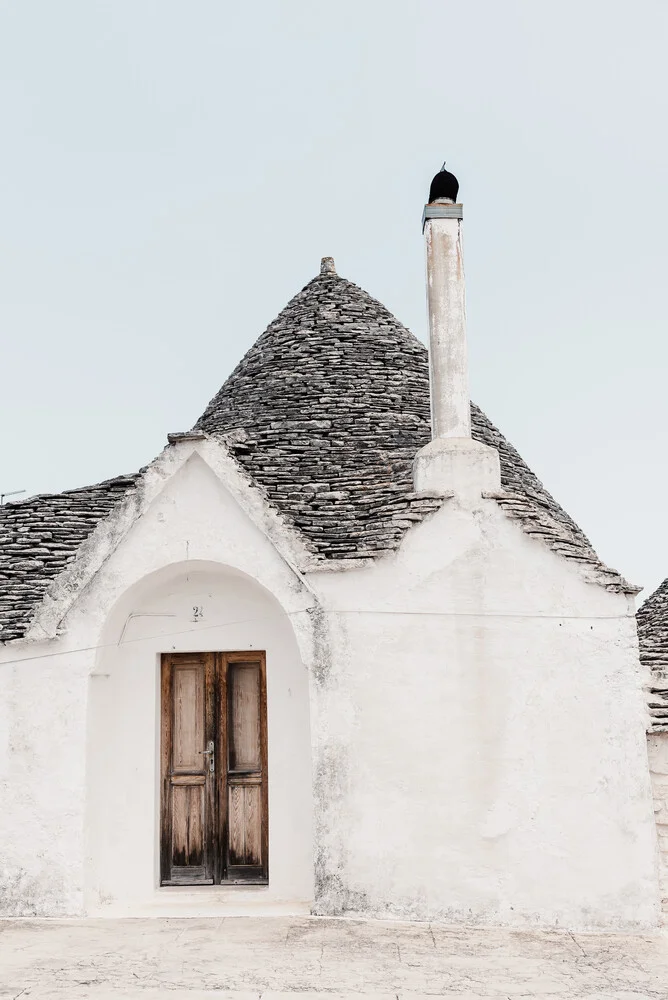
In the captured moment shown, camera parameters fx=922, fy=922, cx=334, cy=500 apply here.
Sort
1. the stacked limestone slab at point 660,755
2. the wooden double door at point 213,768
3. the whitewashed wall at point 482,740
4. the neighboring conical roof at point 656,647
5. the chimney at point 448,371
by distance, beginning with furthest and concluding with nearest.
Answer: the wooden double door at point 213,768 < the chimney at point 448,371 < the neighboring conical roof at point 656,647 < the stacked limestone slab at point 660,755 < the whitewashed wall at point 482,740

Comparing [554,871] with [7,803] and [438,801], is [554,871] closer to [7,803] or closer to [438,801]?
[438,801]

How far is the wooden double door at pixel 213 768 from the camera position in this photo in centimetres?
867

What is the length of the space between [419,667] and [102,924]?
3387 millimetres

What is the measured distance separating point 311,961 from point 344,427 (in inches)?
Answer: 225

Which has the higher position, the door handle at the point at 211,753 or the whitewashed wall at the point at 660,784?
the door handle at the point at 211,753

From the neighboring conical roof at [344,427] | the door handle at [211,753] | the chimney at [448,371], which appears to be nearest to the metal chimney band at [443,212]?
the chimney at [448,371]

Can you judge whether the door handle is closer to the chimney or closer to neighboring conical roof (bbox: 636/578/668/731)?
the chimney

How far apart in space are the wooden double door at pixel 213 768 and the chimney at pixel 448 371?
255 centimetres

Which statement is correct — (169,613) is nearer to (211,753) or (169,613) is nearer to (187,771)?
(211,753)

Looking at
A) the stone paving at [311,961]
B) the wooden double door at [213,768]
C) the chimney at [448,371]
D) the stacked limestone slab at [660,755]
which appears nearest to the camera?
the stone paving at [311,961]

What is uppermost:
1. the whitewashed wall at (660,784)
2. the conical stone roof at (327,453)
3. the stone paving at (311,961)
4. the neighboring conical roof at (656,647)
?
the conical stone roof at (327,453)

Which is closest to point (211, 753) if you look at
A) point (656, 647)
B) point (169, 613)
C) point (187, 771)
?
point (187, 771)

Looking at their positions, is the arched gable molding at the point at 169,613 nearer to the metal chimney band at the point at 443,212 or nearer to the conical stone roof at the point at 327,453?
the conical stone roof at the point at 327,453

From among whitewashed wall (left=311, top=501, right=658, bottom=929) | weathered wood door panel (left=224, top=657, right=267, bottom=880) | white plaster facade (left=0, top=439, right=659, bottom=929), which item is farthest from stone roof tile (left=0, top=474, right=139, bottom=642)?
whitewashed wall (left=311, top=501, right=658, bottom=929)
